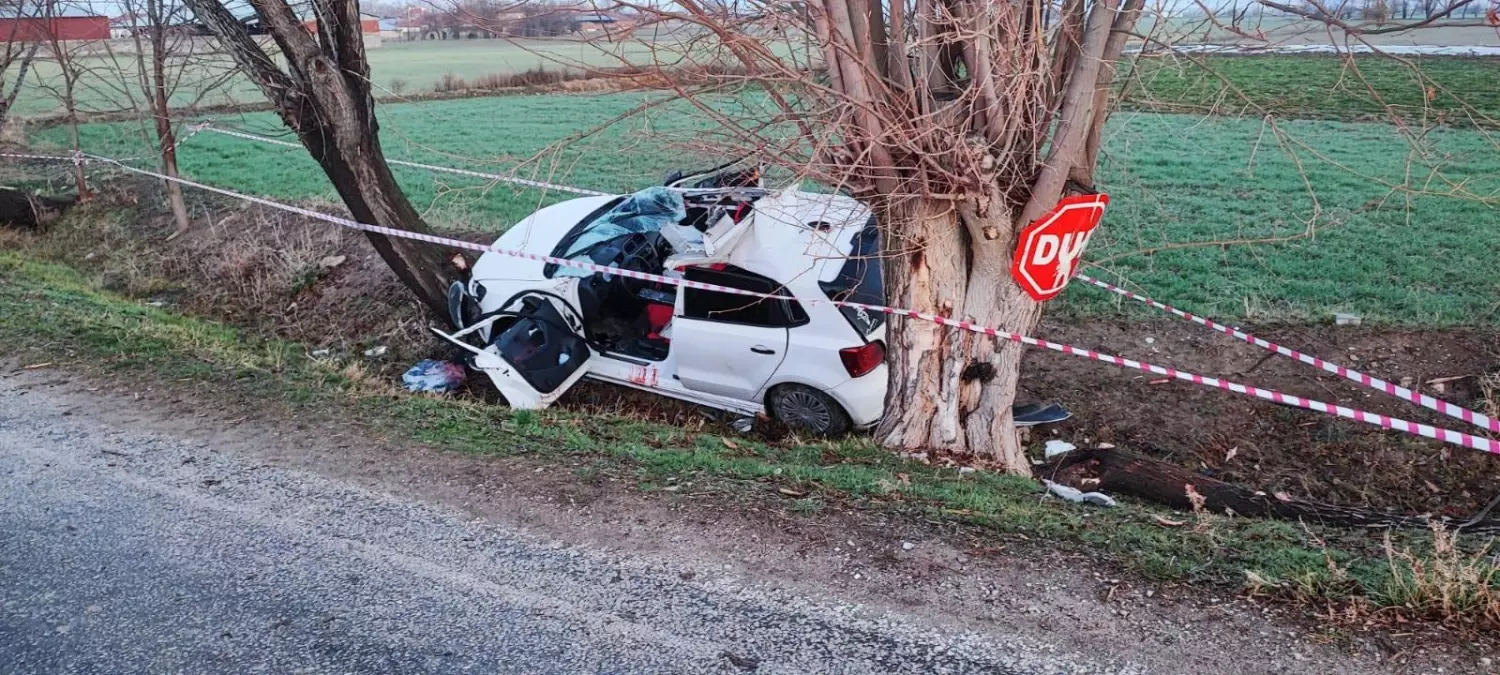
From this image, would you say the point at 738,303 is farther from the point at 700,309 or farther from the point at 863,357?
the point at 863,357

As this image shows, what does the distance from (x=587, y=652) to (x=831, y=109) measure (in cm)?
305

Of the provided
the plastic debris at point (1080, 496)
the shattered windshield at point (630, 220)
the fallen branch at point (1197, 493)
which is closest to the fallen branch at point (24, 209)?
the shattered windshield at point (630, 220)

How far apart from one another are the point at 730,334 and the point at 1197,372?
3752mm

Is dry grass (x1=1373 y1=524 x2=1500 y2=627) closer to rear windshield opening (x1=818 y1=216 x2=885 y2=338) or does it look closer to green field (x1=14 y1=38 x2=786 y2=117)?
rear windshield opening (x1=818 y1=216 x2=885 y2=338)

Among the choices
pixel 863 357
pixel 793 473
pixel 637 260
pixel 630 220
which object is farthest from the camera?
pixel 630 220


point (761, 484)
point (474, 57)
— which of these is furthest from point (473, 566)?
point (474, 57)

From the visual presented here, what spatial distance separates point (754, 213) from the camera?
301 inches

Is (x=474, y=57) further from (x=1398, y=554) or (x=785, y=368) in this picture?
(x=1398, y=554)

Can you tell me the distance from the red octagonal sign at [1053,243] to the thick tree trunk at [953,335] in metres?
0.16

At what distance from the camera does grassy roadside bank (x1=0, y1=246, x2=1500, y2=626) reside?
4.36 metres

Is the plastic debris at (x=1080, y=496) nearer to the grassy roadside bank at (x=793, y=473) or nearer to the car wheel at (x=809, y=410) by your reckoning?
the grassy roadside bank at (x=793, y=473)

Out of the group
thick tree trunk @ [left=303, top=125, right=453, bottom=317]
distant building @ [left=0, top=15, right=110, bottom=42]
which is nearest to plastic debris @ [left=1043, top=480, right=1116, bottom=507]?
thick tree trunk @ [left=303, top=125, right=453, bottom=317]

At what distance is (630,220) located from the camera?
29.9 ft

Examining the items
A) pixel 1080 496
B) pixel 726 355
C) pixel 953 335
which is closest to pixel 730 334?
pixel 726 355
